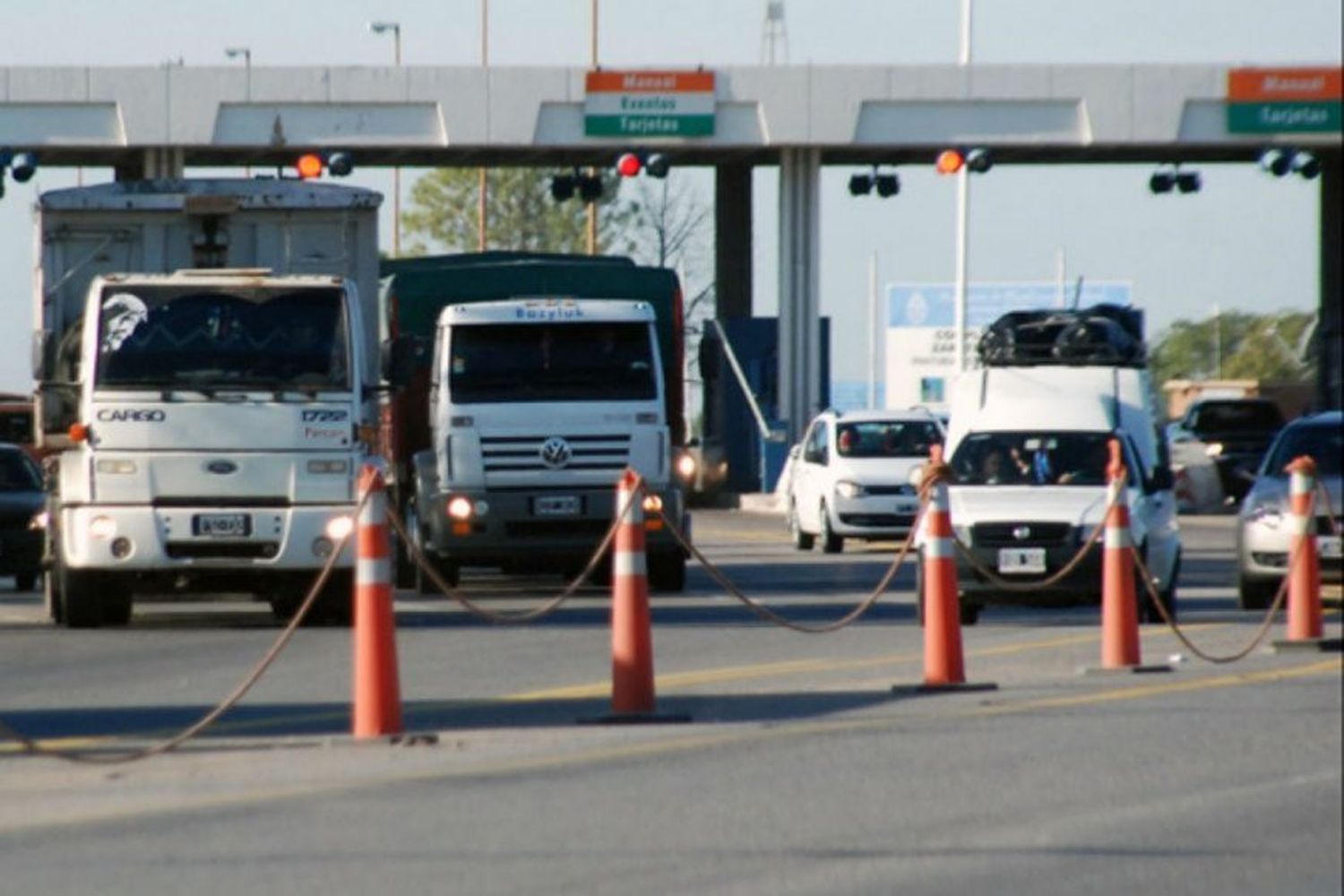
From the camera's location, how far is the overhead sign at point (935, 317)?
362 feet

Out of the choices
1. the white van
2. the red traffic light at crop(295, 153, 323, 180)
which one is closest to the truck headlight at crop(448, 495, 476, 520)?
the white van

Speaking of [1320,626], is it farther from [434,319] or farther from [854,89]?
[854,89]

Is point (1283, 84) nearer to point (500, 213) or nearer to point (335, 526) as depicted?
Answer: point (335, 526)

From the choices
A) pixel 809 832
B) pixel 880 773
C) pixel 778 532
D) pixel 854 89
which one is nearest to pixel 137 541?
pixel 880 773

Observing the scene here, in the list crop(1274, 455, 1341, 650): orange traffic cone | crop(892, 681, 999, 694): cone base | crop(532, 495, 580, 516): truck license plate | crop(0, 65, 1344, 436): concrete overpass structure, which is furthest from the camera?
crop(0, 65, 1344, 436): concrete overpass structure

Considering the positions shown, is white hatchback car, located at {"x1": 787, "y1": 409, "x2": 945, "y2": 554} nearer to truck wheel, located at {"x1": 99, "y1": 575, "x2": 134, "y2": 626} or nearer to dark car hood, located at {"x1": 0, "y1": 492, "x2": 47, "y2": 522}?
dark car hood, located at {"x1": 0, "y1": 492, "x2": 47, "y2": 522}

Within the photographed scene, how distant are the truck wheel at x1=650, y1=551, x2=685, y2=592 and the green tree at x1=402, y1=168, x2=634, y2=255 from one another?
81676 mm

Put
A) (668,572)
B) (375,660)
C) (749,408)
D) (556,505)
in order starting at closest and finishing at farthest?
(375,660) < (556,505) < (668,572) < (749,408)

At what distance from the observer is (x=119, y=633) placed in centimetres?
2245

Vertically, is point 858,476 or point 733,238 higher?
point 733,238

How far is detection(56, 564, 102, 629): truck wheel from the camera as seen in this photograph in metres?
22.6

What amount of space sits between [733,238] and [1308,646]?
44.1 metres

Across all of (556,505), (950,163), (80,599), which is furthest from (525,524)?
(950,163)

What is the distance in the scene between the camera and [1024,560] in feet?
75.7
